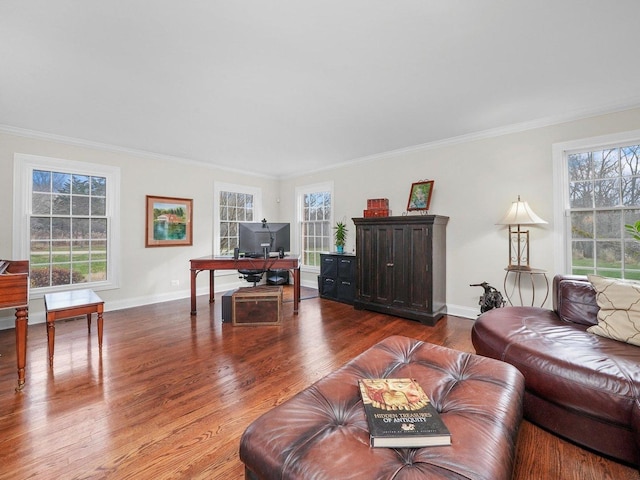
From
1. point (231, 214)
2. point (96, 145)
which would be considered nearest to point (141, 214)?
point (96, 145)

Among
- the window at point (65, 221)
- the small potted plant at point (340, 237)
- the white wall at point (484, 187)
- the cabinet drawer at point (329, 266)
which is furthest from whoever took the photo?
the small potted plant at point (340, 237)

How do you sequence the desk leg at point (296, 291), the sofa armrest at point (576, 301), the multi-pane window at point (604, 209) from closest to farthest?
the sofa armrest at point (576, 301) → the multi-pane window at point (604, 209) → the desk leg at point (296, 291)

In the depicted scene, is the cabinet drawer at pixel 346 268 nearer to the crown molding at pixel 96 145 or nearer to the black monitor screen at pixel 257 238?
the black monitor screen at pixel 257 238

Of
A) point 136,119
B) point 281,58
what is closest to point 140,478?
point 281,58

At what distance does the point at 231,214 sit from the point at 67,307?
336 centimetres

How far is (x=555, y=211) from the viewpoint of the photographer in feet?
10.6

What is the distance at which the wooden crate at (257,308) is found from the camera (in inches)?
140

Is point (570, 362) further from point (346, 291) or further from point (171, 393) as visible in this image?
point (346, 291)

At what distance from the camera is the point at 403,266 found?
386 centimetres

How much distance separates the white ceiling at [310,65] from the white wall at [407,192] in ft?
0.83

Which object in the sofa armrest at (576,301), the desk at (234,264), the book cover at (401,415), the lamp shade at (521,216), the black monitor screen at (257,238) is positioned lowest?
the book cover at (401,415)

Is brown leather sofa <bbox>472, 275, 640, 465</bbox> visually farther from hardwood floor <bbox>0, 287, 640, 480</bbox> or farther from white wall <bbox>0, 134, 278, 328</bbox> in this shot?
white wall <bbox>0, 134, 278, 328</bbox>

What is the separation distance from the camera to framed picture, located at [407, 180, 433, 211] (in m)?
4.14

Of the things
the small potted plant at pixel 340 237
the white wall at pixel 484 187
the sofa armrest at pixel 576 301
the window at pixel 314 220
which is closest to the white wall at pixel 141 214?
the window at pixel 314 220
